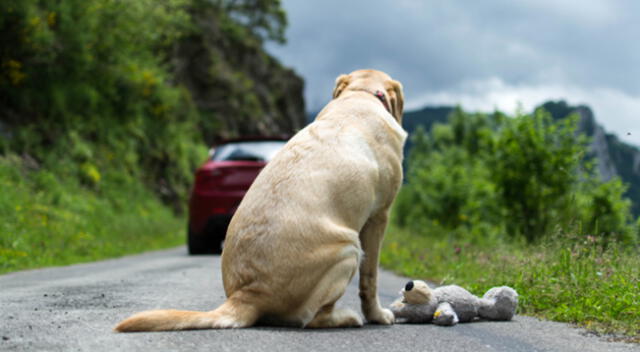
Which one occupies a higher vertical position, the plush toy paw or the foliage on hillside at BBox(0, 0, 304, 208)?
the foliage on hillside at BBox(0, 0, 304, 208)

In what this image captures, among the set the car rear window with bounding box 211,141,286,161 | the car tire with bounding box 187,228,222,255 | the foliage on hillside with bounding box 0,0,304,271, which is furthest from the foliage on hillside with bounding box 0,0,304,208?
the car rear window with bounding box 211,141,286,161

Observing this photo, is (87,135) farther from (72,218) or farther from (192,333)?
(192,333)

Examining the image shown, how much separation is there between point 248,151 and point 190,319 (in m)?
7.29

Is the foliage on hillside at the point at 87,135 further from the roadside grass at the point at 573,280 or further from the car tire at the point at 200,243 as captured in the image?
the roadside grass at the point at 573,280

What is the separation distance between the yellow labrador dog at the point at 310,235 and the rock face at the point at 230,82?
2684cm

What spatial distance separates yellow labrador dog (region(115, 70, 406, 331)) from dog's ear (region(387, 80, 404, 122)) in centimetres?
64

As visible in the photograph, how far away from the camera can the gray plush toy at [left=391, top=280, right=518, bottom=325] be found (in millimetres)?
4090

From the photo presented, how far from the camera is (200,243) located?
1085 cm

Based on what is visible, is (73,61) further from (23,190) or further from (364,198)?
(364,198)

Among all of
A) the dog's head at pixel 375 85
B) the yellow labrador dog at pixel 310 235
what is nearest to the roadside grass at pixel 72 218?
the dog's head at pixel 375 85

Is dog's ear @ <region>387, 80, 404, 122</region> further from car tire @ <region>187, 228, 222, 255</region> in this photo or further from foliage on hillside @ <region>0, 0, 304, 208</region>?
foliage on hillside @ <region>0, 0, 304, 208</region>

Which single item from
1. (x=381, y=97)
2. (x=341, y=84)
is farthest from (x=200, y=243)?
(x=381, y=97)

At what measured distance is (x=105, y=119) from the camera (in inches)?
746

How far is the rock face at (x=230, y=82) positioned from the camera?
31.4 m
